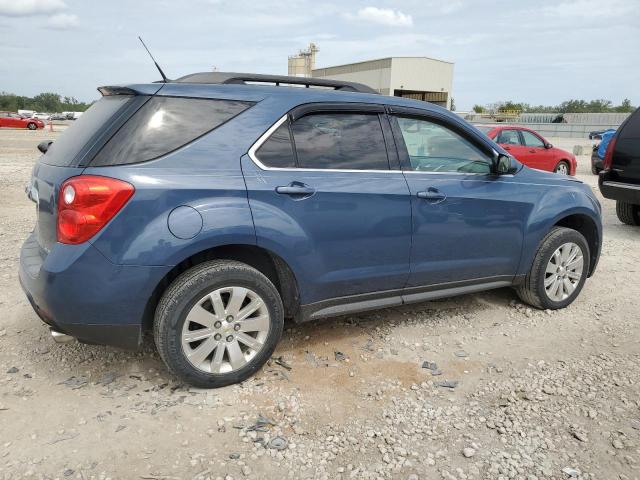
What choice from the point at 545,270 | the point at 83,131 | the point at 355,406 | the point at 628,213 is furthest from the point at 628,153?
the point at 83,131

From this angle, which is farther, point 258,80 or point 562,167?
point 562,167

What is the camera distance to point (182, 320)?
2.82 m

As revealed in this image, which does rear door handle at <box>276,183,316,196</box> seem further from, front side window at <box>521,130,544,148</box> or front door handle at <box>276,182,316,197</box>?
front side window at <box>521,130,544,148</box>

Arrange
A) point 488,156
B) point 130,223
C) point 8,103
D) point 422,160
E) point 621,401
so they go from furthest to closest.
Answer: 1. point 8,103
2. point 488,156
3. point 422,160
4. point 621,401
5. point 130,223

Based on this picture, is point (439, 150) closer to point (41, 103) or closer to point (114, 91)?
point (114, 91)

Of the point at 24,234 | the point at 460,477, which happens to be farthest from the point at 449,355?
the point at 24,234

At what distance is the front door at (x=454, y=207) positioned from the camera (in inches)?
140

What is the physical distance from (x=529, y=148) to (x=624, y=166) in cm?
567

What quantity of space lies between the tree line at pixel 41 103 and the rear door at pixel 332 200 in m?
85.3

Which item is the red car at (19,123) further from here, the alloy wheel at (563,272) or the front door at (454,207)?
the alloy wheel at (563,272)

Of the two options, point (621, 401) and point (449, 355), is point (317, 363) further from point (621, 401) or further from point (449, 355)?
point (621, 401)

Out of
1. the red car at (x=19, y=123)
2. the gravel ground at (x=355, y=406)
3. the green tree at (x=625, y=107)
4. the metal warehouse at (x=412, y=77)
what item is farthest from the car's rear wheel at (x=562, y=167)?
the green tree at (x=625, y=107)

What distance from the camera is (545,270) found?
167 inches

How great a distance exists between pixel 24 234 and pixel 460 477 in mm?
5925
